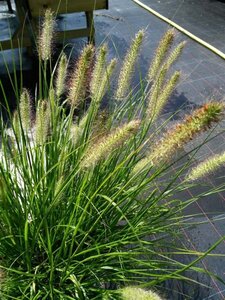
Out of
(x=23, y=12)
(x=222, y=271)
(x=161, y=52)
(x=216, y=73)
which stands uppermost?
(x=161, y=52)

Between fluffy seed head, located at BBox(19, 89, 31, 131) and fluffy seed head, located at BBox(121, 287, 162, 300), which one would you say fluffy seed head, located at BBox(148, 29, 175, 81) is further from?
fluffy seed head, located at BBox(121, 287, 162, 300)

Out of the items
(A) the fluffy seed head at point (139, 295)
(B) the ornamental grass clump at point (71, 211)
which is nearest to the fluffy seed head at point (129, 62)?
(B) the ornamental grass clump at point (71, 211)

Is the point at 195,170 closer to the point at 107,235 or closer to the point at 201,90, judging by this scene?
the point at 107,235

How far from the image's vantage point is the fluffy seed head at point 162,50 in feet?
3.48

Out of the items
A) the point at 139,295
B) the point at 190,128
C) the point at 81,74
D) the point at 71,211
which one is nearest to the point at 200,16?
the point at 81,74

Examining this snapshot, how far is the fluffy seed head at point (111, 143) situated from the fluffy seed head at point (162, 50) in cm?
39

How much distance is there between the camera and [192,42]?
4.30m

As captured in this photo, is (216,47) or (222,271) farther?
(216,47)

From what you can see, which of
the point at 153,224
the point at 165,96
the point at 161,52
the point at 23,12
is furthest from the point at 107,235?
the point at 23,12

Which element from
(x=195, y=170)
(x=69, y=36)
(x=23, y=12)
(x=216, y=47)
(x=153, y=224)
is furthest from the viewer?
(x=216, y=47)

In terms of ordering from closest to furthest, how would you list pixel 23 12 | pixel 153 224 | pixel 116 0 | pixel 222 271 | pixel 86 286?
pixel 86 286 → pixel 153 224 → pixel 222 271 → pixel 23 12 → pixel 116 0

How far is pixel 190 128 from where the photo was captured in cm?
79

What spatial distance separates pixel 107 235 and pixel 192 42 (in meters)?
3.72

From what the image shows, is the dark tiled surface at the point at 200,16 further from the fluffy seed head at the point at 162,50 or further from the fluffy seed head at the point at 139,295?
the fluffy seed head at the point at 139,295
